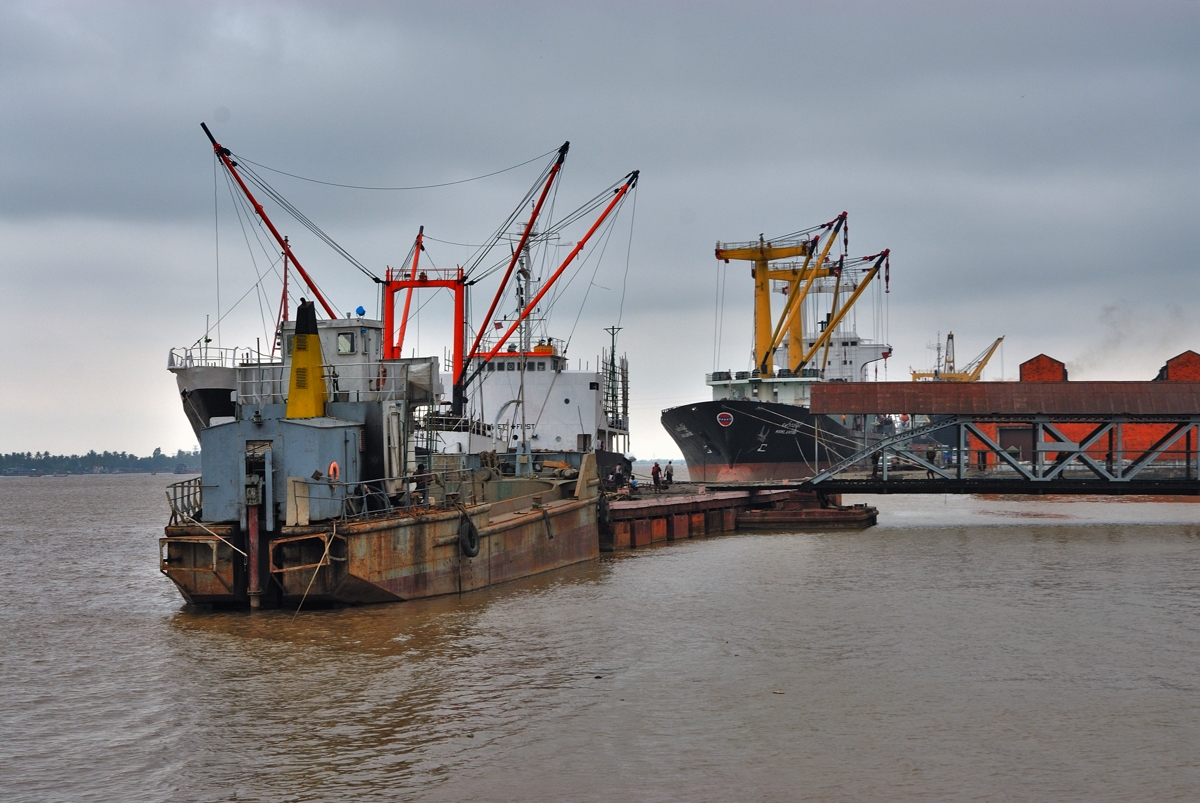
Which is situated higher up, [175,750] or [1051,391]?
[1051,391]

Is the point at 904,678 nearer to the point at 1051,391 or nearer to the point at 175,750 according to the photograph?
the point at 175,750

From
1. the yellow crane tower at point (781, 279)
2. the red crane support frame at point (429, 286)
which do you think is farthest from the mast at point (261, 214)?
the yellow crane tower at point (781, 279)

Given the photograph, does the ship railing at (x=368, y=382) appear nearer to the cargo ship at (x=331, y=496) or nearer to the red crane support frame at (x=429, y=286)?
the cargo ship at (x=331, y=496)

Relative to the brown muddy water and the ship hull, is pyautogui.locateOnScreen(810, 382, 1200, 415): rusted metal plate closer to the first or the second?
the brown muddy water

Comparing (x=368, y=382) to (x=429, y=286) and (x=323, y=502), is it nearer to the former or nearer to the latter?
(x=323, y=502)

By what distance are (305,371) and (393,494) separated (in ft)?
9.95

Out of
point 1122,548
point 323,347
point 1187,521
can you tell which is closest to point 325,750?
point 323,347

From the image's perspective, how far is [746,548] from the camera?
3662 cm

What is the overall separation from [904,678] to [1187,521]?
38.6 m

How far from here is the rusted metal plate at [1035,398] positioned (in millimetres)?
42406

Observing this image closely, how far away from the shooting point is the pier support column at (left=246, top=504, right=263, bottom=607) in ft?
66.5

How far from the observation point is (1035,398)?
4294 centimetres

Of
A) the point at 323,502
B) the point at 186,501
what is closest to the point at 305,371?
the point at 323,502

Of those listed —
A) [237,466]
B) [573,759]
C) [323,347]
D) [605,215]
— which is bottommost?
[573,759]
